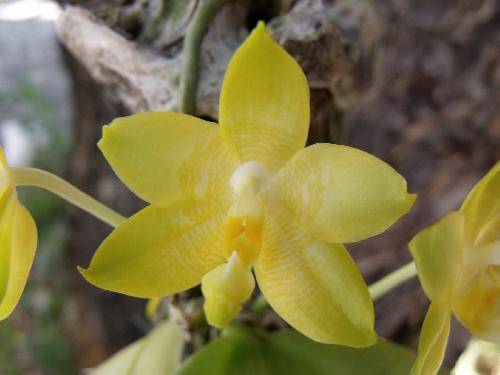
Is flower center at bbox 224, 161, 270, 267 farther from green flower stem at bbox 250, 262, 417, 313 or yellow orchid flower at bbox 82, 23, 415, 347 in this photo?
green flower stem at bbox 250, 262, 417, 313

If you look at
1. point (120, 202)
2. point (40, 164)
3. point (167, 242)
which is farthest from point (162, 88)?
point (40, 164)

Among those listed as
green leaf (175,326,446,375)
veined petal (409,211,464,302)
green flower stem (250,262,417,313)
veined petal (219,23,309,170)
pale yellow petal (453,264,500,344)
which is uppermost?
veined petal (219,23,309,170)

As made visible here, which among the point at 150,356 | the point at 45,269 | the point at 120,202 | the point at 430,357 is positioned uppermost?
the point at 430,357

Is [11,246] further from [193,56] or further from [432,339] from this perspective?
[432,339]

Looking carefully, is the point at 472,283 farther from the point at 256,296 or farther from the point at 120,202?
the point at 120,202

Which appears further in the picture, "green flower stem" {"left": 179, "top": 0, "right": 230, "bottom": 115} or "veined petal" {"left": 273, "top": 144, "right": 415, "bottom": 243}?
"green flower stem" {"left": 179, "top": 0, "right": 230, "bottom": 115}

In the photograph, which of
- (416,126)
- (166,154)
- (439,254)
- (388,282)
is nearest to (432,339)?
(439,254)

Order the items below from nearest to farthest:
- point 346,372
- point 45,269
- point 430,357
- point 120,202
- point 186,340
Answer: point 430,357 → point 346,372 → point 186,340 → point 120,202 → point 45,269

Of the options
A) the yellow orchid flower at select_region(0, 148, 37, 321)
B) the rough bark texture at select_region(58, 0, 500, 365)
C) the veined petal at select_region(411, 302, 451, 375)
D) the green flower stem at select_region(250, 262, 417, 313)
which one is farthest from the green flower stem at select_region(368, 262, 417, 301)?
the rough bark texture at select_region(58, 0, 500, 365)
